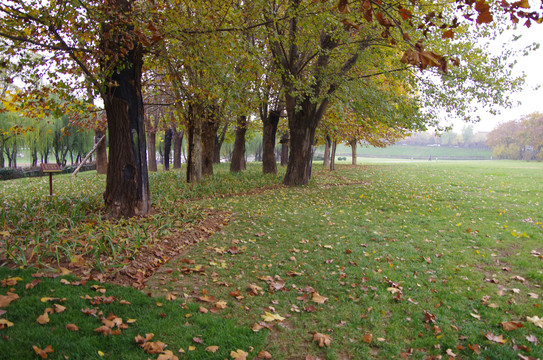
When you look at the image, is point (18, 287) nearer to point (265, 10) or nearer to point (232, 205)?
point (232, 205)

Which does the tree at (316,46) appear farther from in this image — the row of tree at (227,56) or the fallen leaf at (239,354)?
the fallen leaf at (239,354)

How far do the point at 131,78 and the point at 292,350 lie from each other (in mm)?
6943

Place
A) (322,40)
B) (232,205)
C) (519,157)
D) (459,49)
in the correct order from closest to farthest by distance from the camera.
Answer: (232,205)
(459,49)
(322,40)
(519,157)

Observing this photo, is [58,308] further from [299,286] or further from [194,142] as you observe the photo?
[194,142]

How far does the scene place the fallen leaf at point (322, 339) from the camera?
3.76 m

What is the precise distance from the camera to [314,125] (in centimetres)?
1525

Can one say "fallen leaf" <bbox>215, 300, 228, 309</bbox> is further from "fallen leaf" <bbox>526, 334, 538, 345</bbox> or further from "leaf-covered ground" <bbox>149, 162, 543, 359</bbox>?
"fallen leaf" <bbox>526, 334, 538, 345</bbox>

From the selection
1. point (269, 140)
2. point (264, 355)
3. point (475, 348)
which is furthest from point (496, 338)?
point (269, 140)

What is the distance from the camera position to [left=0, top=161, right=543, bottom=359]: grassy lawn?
12.0ft

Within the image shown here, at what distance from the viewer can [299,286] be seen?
5.27 metres

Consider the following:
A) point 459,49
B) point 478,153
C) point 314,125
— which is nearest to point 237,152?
point 314,125

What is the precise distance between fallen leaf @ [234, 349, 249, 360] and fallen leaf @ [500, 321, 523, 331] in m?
3.12

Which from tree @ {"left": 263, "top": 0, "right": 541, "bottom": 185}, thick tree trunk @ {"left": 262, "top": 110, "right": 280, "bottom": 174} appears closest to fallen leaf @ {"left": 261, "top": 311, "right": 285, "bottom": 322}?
tree @ {"left": 263, "top": 0, "right": 541, "bottom": 185}

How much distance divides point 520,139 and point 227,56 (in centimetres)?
8313
